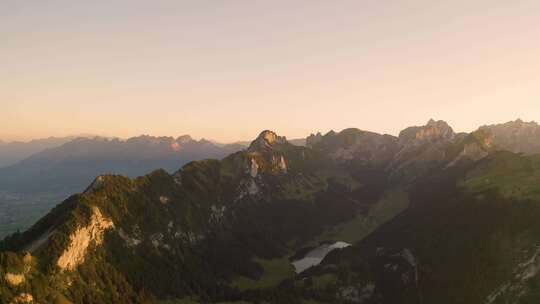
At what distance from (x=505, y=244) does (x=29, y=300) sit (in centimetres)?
20247

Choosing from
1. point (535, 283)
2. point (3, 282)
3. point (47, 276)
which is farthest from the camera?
point (47, 276)

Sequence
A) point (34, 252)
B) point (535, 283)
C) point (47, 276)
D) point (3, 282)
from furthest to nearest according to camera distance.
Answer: point (34, 252) < point (47, 276) < point (535, 283) < point (3, 282)

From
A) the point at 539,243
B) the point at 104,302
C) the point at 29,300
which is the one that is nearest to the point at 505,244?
the point at 539,243

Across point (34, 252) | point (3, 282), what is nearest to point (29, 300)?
point (3, 282)

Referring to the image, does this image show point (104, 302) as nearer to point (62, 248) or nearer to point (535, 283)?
point (62, 248)

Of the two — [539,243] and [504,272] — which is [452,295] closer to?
[504,272]

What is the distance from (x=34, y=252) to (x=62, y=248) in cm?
1142

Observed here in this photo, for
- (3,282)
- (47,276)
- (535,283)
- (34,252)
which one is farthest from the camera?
(34,252)

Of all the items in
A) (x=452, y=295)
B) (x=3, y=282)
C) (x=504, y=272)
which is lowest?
(x=452, y=295)

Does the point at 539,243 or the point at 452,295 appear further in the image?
the point at 452,295

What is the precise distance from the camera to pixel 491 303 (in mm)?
174000

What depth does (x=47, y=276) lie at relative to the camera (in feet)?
582

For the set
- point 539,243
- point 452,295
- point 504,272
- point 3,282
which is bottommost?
point 452,295

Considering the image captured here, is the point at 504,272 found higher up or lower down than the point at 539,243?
lower down
